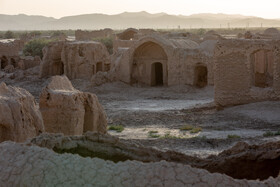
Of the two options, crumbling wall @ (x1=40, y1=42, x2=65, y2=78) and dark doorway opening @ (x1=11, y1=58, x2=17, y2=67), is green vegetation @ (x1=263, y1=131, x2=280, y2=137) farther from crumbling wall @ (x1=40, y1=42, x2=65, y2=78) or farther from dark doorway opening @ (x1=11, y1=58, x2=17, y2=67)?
dark doorway opening @ (x1=11, y1=58, x2=17, y2=67)

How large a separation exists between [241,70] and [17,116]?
10.8 metres

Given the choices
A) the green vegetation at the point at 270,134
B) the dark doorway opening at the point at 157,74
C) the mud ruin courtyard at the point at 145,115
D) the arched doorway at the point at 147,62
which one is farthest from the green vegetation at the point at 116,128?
the dark doorway opening at the point at 157,74

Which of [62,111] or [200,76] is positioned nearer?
[62,111]

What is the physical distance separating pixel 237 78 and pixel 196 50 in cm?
655

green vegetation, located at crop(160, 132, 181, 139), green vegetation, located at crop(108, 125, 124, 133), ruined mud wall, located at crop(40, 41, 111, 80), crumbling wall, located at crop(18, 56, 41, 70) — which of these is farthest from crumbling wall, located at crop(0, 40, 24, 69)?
green vegetation, located at crop(160, 132, 181, 139)

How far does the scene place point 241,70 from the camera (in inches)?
707

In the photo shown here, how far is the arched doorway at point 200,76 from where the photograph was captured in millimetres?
24812

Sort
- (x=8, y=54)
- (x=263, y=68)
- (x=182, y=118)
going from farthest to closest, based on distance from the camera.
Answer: (x=8, y=54), (x=263, y=68), (x=182, y=118)

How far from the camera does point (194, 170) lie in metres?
5.29

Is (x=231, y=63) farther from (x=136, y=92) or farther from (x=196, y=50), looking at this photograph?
(x=136, y=92)

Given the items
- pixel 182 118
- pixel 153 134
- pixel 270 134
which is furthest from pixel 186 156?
pixel 182 118

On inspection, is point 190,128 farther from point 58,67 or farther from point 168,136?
point 58,67

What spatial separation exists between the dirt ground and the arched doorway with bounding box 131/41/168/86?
1.13 metres

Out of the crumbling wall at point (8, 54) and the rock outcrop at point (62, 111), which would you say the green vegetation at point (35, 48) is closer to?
the crumbling wall at point (8, 54)
